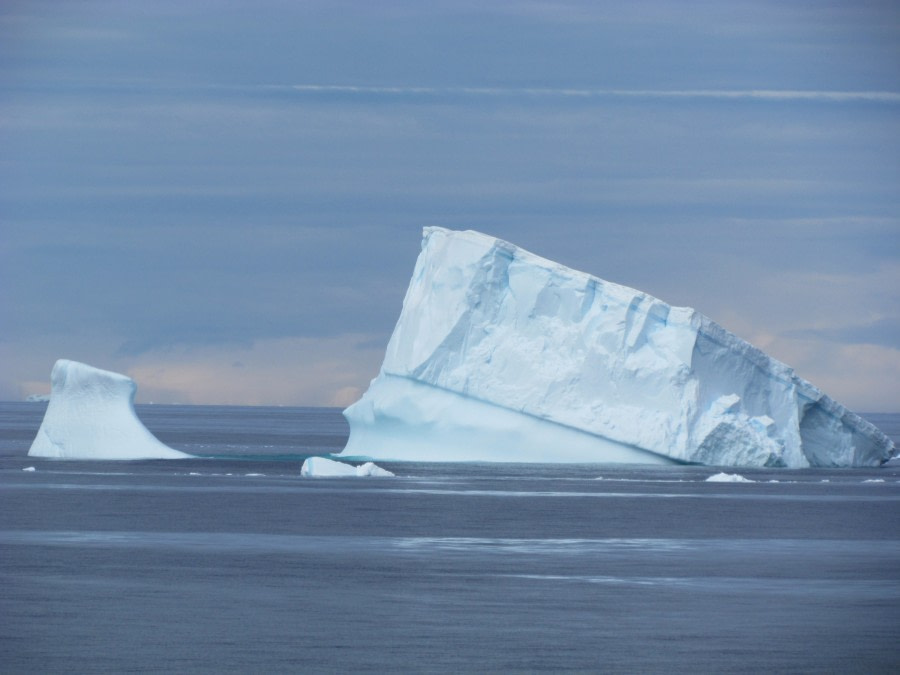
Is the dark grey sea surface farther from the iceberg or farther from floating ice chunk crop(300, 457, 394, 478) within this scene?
the iceberg

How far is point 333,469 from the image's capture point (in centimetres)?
3747

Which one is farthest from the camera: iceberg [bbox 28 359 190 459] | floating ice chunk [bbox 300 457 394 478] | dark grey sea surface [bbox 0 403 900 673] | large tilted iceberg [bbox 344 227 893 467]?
floating ice chunk [bbox 300 457 394 478]

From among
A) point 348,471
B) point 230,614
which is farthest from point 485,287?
point 230,614

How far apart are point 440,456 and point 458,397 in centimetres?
186

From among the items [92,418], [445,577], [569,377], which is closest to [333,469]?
[92,418]

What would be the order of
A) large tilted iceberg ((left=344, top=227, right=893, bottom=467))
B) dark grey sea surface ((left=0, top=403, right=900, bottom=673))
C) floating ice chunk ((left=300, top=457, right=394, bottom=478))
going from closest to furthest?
dark grey sea surface ((left=0, top=403, right=900, bottom=673))
large tilted iceberg ((left=344, top=227, right=893, bottom=467))
floating ice chunk ((left=300, top=457, right=394, bottom=478))

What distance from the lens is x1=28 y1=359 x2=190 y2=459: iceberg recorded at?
35750mm

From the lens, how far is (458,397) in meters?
35.9

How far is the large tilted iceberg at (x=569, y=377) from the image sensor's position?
35.1 m

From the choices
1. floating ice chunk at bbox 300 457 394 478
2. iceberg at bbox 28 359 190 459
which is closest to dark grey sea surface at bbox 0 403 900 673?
floating ice chunk at bbox 300 457 394 478

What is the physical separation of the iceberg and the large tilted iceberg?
5.87 metres

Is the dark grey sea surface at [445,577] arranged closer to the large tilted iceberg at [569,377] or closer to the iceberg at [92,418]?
the large tilted iceberg at [569,377]

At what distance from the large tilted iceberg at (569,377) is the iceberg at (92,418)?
5870 mm

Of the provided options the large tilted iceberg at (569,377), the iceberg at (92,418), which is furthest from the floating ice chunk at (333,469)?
the iceberg at (92,418)
